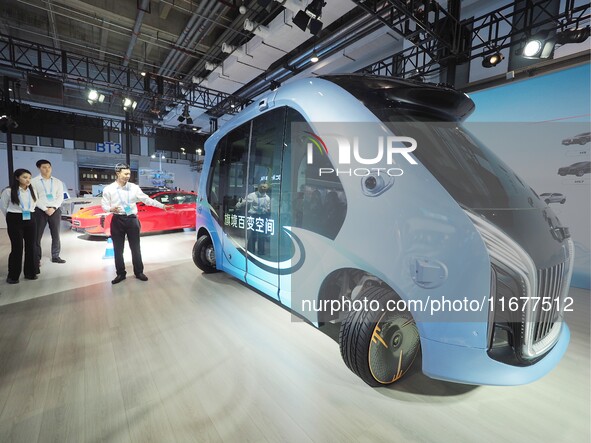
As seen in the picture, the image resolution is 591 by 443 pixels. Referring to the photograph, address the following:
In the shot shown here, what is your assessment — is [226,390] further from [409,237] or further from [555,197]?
[555,197]

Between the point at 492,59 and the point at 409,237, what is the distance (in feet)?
18.2

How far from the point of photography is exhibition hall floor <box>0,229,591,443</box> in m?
1.51

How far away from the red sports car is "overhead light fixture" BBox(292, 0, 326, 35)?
5362 mm

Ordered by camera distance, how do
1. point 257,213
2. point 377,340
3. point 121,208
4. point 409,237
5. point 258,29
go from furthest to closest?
point 258,29
point 121,208
point 257,213
point 377,340
point 409,237

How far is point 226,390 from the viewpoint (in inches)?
71.2

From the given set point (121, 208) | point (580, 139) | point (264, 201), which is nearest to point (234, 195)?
point (264, 201)

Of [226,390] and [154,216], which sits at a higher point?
[154,216]

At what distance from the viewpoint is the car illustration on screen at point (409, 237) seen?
139 centimetres

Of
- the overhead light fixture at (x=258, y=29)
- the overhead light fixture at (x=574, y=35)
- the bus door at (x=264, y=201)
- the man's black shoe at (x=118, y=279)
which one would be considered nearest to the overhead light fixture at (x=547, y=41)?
the overhead light fixture at (x=574, y=35)

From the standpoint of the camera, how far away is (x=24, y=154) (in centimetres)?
1557

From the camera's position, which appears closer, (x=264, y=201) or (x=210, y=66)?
(x=264, y=201)

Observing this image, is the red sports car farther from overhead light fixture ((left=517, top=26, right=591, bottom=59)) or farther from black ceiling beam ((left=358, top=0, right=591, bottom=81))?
overhead light fixture ((left=517, top=26, right=591, bottom=59))

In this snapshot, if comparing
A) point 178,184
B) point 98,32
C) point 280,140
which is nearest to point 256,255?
point 280,140

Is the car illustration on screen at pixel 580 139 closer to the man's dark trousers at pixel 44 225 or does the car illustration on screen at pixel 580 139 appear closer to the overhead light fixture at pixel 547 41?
the overhead light fixture at pixel 547 41
